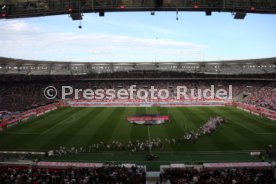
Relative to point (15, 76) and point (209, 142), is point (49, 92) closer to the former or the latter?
point (15, 76)

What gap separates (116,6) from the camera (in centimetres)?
2214

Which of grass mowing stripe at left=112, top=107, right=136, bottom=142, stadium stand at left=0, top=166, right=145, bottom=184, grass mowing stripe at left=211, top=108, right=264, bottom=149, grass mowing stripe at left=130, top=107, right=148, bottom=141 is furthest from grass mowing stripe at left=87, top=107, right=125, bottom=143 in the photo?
stadium stand at left=0, top=166, right=145, bottom=184

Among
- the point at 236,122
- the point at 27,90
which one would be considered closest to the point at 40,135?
the point at 236,122

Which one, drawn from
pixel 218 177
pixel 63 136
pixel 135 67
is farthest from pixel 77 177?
pixel 135 67

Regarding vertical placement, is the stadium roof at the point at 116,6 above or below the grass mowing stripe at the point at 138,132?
above

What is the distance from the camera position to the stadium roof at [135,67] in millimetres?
84125

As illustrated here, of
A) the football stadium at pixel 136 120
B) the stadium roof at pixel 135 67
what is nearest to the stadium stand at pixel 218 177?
the football stadium at pixel 136 120

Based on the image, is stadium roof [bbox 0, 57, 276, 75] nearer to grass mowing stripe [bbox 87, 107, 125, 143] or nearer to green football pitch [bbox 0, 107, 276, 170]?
green football pitch [bbox 0, 107, 276, 170]

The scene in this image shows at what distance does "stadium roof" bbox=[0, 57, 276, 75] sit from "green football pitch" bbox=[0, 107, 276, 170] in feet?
125

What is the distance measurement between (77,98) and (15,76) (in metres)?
19.3

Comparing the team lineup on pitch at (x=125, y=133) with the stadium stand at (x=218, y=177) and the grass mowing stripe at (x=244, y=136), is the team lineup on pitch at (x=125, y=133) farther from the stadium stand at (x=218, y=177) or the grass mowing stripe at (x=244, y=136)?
the stadium stand at (x=218, y=177)

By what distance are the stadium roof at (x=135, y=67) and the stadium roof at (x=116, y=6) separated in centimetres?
6221

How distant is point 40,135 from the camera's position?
3694cm

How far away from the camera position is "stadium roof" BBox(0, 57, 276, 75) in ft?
276
